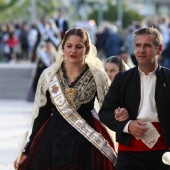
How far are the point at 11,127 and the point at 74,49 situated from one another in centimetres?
833

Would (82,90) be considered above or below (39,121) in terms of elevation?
above

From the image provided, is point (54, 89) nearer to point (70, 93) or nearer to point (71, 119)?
point (70, 93)

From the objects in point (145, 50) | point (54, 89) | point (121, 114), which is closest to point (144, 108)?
point (121, 114)

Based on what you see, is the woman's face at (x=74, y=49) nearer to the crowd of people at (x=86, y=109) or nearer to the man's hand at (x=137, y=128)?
the crowd of people at (x=86, y=109)

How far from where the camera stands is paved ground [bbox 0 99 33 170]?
36.0ft

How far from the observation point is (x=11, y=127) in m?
14.8

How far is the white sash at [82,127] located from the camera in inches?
263

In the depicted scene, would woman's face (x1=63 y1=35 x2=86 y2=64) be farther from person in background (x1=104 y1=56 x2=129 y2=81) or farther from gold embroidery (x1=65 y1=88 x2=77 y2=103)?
person in background (x1=104 y1=56 x2=129 y2=81)

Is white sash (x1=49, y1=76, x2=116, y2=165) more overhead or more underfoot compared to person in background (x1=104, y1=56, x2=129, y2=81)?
more underfoot

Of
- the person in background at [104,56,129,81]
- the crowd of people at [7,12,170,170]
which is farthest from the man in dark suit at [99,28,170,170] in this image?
the person in background at [104,56,129,81]

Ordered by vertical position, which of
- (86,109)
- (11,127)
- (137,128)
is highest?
(11,127)

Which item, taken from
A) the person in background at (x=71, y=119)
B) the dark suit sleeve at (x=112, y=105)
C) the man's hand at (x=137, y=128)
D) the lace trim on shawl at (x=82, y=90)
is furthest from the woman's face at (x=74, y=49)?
the man's hand at (x=137, y=128)

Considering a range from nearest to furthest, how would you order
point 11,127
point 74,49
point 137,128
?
point 137,128 → point 74,49 → point 11,127

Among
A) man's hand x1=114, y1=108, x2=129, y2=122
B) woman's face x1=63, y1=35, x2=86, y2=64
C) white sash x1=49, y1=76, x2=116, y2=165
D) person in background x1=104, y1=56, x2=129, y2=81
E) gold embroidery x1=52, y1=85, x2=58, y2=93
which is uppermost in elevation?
person in background x1=104, y1=56, x2=129, y2=81
